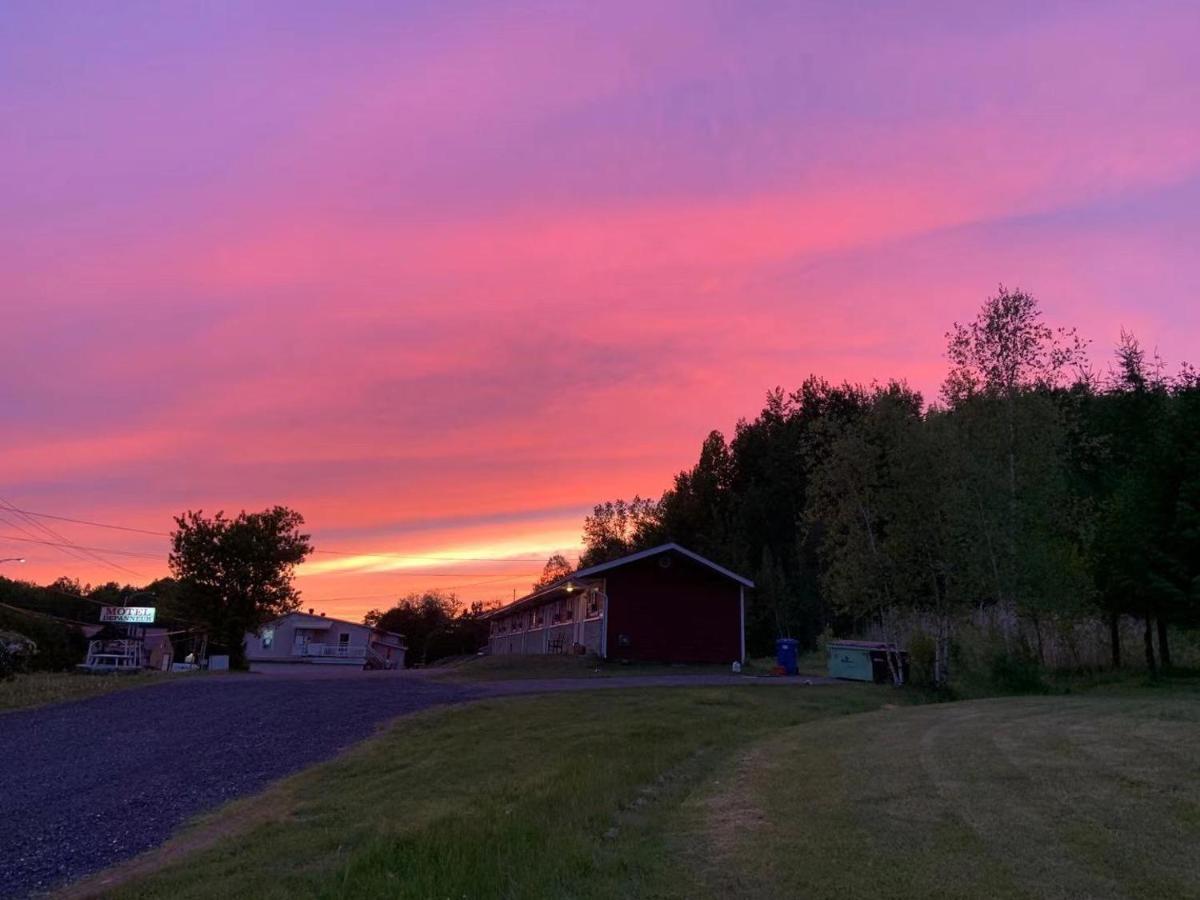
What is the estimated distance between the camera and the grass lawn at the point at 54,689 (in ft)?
81.0

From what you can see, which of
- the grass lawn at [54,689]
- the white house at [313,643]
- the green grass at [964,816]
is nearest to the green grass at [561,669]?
the grass lawn at [54,689]

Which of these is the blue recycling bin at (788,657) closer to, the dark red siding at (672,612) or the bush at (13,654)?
the dark red siding at (672,612)

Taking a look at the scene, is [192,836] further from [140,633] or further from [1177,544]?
[140,633]

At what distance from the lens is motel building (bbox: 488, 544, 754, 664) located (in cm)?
3422

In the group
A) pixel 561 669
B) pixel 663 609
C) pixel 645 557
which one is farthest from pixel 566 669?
pixel 645 557

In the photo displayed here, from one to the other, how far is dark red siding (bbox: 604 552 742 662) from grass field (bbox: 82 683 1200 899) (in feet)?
66.9

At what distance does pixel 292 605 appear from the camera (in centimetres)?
4216

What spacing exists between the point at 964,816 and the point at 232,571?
3919 cm

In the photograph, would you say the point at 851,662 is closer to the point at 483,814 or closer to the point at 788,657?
the point at 788,657

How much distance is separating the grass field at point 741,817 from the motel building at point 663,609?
2039cm

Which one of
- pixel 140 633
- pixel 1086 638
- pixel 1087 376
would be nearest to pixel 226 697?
pixel 1086 638

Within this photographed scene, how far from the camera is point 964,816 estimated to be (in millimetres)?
7109

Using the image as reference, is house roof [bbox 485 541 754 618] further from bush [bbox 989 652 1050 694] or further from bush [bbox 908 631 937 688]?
bush [bbox 989 652 1050 694]

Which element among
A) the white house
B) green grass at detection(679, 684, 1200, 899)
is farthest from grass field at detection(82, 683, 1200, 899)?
the white house
